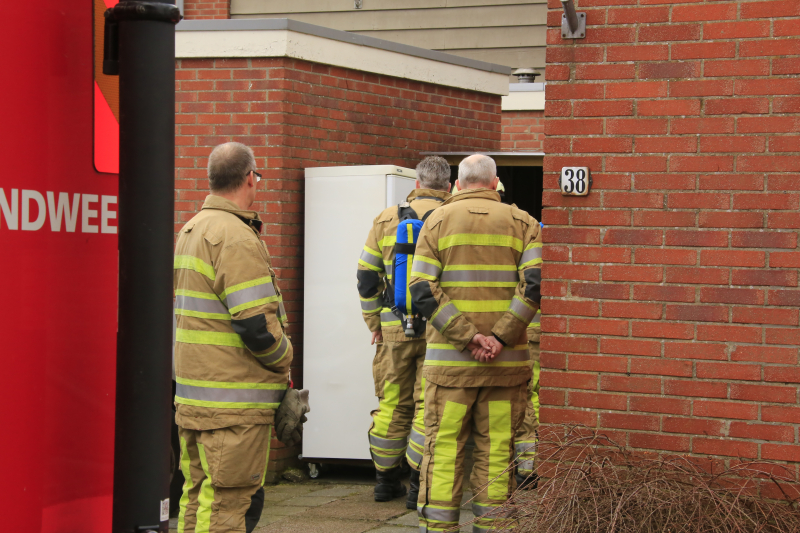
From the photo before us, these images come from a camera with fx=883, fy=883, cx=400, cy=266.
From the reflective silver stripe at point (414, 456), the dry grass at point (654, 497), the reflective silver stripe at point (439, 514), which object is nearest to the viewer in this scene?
the dry grass at point (654, 497)

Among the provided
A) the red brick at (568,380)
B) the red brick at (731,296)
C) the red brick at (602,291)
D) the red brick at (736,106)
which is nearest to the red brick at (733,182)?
the red brick at (736,106)

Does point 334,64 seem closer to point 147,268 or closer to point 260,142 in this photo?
point 260,142

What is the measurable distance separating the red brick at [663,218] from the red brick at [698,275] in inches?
7.9

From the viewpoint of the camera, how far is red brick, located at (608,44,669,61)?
396 cm

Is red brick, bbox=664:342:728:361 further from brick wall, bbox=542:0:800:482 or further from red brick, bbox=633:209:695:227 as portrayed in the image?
red brick, bbox=633:209:695:227

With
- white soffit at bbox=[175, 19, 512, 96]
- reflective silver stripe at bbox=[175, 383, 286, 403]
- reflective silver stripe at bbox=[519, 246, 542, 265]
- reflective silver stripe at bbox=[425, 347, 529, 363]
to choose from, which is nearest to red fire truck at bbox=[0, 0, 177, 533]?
reflective silver stripe at bbox=[175, 383, 286, 403]

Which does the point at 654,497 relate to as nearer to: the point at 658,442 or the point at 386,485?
the point at 658,442

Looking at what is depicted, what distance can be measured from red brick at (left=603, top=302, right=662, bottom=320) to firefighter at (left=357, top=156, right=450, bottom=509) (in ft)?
6.86

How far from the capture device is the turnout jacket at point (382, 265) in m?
5.94

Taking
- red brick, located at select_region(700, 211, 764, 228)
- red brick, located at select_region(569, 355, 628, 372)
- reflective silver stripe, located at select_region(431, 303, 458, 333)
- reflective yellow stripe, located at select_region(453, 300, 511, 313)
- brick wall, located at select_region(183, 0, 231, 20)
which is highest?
brick wall, located at select_region(183, 0, 231, 20)

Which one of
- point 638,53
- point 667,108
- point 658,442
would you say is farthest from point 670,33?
point 658,442

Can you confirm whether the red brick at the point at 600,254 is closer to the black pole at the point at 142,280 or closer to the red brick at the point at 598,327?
the red brick at the point at 598,327

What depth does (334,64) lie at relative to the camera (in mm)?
7238

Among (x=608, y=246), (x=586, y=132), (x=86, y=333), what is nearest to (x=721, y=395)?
(x=608, y=246)
